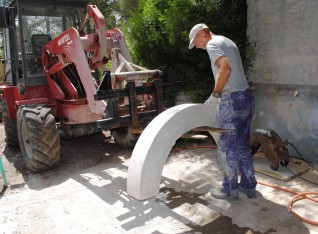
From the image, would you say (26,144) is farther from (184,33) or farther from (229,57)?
(229,57)

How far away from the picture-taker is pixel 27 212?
13.1 ft

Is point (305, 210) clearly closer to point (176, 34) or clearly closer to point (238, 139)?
point (238, 139)

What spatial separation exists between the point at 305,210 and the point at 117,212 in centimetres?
223

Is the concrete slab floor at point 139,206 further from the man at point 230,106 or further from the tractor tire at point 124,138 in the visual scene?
the tractor tire at point 124,138

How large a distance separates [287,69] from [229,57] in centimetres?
232

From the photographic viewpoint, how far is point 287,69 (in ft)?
18.2

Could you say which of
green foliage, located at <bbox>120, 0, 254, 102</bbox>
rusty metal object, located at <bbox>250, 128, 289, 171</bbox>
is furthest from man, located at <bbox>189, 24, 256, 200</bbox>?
green foliage, located at <bbox>120, 0, 254, 102</bbox>

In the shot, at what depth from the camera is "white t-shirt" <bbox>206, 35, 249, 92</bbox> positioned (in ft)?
11.9

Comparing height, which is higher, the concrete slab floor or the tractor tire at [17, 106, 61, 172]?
the tractor tire at [17, 106, 61, 172]

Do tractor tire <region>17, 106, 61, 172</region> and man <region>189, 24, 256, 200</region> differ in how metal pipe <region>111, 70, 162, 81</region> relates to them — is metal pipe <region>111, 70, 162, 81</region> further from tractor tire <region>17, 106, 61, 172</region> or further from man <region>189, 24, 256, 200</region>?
tractor tire <region>17, 106, 61, 172</region>

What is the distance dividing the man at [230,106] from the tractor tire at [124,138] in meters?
2.36

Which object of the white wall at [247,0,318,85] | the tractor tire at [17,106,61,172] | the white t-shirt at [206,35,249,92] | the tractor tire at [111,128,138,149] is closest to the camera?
the white t-shirt at [206,35,249,92]

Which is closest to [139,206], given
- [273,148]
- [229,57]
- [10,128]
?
[229,57]

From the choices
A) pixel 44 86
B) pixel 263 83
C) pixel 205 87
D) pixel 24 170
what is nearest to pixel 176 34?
pixel 205 87
